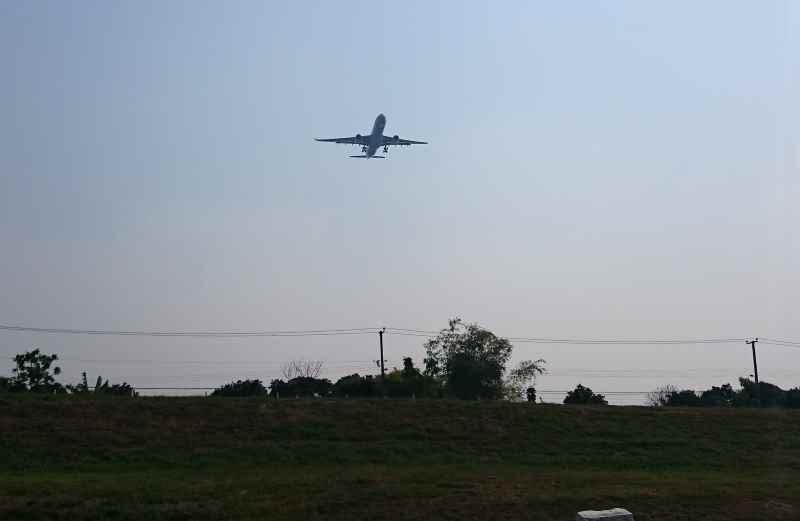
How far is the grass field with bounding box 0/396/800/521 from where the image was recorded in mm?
27453

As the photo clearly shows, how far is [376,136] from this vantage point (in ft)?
214

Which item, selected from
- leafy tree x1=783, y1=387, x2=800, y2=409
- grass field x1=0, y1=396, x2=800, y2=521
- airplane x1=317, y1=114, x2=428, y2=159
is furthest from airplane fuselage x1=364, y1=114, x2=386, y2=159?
leafy tree x1=783, y1=387, x2=800, y2=409

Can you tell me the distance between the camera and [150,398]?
163 feet

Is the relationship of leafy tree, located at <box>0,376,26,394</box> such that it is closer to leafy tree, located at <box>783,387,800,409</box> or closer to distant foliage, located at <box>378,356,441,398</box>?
distant foliage, located at <box>378,356,441,398</box>

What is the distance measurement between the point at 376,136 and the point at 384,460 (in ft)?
102

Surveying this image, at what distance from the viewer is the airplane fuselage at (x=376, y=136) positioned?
6506cm

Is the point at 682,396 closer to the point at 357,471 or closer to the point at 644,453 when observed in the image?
the point at 644,453

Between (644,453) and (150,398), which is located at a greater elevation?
(150,398)

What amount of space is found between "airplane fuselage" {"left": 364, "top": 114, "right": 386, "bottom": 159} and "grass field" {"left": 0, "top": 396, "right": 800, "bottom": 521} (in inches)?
848

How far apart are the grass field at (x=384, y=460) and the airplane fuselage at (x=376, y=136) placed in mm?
21536

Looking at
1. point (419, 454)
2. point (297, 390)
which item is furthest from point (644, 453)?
point (297, 390)

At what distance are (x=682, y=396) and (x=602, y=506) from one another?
217ft

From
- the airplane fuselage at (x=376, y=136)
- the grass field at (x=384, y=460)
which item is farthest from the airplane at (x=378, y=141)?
the grass field at (x=384, y=460)

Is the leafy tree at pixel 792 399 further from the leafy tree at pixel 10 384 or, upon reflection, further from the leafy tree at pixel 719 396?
the leafy tree at pixel 10 384
